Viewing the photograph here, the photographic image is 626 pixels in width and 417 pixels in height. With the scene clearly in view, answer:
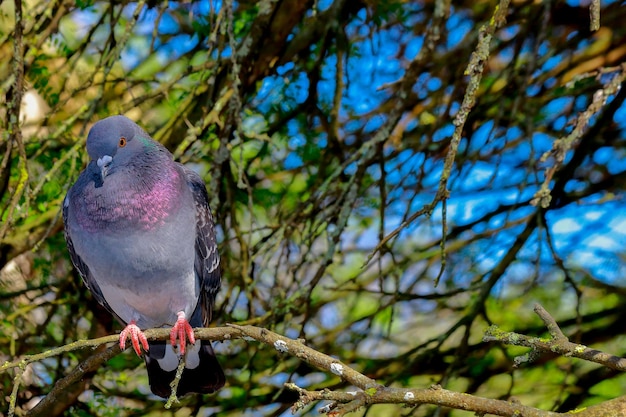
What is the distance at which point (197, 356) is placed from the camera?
4027 millimetres

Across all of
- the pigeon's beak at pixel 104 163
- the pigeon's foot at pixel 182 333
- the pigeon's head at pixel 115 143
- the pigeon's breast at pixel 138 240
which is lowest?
the pigeon's foot at pixel 182 333

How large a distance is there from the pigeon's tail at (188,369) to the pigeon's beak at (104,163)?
35.4 inches

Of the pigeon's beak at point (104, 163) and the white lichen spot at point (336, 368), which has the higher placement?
the pigeon's beak at point (104, 163)

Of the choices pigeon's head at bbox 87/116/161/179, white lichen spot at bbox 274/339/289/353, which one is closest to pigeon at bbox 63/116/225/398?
pigeon's head at bbox 87/116/161/179

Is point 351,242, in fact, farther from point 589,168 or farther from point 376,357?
point 589,168

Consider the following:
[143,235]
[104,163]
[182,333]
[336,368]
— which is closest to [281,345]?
[336,368]

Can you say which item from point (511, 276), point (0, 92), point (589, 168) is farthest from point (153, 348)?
point (589, 168)

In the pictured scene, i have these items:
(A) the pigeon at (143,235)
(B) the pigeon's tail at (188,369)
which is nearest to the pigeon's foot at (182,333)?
(A) the pigeon at (143,235)

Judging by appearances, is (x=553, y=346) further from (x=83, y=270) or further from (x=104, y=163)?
(x=83, y=270)

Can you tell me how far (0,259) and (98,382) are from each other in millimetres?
895

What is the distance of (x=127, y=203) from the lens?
3670mm

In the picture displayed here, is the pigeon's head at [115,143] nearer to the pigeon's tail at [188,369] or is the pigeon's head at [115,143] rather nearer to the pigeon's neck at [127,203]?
the pigeon's neck at [127,203]

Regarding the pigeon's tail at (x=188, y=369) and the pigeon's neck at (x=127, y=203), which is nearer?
the pigeon's neck at (x=127, y=203)

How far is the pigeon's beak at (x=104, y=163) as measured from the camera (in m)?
3.61
